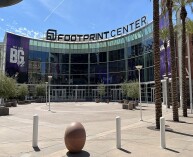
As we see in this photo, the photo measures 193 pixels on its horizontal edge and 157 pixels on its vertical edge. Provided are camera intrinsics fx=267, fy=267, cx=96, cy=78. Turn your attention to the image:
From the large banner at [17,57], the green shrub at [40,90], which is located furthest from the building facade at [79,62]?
the green shrub at [40,90]

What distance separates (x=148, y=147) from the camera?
396 inches

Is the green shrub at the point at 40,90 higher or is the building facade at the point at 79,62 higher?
the building facade at the point at 79,62

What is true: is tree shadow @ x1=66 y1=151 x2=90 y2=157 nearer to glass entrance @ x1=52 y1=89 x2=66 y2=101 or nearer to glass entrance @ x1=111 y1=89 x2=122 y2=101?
glass entrance @ x1=111 y1=89 x2=122 y2=101

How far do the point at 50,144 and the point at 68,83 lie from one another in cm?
5490

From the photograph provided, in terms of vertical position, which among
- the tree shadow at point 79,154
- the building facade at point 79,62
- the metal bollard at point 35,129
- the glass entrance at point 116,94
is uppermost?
the building facade at point 79,62

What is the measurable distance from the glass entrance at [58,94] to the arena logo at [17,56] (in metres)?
10.3

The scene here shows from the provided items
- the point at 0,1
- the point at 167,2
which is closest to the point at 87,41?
the point at 167,2

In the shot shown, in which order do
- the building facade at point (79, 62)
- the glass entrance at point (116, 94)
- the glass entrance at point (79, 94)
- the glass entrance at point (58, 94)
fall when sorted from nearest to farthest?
1. the building facade at point (79, 62)
2. the glass entrance at point (116, 94)
3. the glass entrance at point (58, 94)
4. the glass entrance at point (79, 94)

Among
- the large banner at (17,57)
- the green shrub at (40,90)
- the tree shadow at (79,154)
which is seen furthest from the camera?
the large banner at (17,57)

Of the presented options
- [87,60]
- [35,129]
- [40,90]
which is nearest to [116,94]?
[87,60]

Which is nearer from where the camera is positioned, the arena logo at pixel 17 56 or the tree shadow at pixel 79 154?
the tree shadow at pixel 79 154

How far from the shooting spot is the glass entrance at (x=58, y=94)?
64044mm

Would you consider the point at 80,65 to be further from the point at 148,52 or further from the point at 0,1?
the point at 0,1

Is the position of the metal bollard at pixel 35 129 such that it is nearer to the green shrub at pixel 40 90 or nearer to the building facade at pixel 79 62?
the building facade at pixel 79 62
